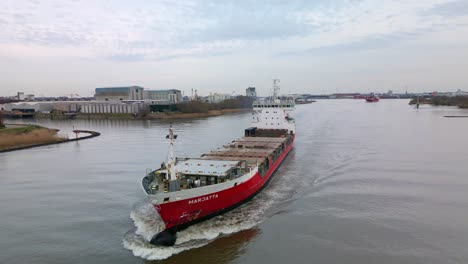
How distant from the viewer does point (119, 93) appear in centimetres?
11719

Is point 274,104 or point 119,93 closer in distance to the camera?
point 274,104

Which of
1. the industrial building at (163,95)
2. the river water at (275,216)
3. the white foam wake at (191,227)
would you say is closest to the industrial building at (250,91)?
the industrial building at (163,95)

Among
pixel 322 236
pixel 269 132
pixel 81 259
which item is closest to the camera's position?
pixel 81 259

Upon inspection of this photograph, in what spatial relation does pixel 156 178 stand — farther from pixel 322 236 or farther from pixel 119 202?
pixel 322 236

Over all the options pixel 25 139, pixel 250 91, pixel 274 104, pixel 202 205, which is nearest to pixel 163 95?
pixel 250 91

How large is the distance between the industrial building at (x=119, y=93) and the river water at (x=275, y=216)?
93518mm

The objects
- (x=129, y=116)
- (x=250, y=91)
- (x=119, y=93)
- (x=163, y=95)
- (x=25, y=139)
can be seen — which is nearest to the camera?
(x=25, y=139)

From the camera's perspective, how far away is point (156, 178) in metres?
14.4

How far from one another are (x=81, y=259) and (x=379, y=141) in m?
30.7

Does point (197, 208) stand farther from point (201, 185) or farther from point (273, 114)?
point (273, 114)

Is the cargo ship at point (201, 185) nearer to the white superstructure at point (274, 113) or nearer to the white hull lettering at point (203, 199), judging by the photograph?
the white hull lettering at point (203, 199)

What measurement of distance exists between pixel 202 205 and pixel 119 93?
113m

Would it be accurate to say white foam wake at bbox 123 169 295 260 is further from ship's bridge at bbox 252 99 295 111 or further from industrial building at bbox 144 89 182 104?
industrial building at bbox 144 89 182 104

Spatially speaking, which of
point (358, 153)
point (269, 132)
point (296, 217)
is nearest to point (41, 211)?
point (296, 217)
